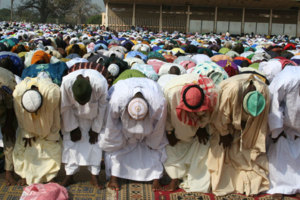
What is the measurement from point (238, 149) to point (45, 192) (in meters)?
1.99

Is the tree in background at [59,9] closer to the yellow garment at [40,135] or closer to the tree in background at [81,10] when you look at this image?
the tree in background at [81,10]

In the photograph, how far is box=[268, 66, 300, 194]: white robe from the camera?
326 centimetres

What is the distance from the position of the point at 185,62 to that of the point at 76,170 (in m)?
3.32

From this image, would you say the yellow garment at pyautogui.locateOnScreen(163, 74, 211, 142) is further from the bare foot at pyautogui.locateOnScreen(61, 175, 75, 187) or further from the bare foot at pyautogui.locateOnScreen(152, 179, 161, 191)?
the bare foot at pyautogui.locateOnScreen(61, 175, 75, 187)

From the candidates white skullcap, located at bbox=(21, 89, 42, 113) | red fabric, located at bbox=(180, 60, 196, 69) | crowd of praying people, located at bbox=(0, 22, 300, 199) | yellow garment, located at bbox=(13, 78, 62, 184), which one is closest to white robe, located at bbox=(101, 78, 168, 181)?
crowd of praying people, located at bbox=(0, 22, 300, 199)

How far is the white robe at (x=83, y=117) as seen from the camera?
325 cm

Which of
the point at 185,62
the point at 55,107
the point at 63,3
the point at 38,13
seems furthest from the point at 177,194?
the point at 38,13

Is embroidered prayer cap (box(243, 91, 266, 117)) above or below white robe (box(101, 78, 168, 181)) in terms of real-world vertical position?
above

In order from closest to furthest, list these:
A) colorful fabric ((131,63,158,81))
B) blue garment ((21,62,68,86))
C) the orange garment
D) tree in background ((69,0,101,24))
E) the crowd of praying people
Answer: the crowd of praying people
blue garment ((21,62,68,86))
colorful fabric ((131,63,158,81))
the orange garment
tree in background ((69,0,101,24))

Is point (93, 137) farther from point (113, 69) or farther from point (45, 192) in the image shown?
point (113, 69)

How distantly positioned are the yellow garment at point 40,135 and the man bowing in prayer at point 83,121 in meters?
0.09

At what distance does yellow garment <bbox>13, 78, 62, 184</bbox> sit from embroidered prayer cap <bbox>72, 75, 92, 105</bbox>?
281mm

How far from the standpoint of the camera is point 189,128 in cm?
334

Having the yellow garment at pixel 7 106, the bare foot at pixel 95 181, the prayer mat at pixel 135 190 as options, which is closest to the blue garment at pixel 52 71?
the yellow garment at pixel 7 106
